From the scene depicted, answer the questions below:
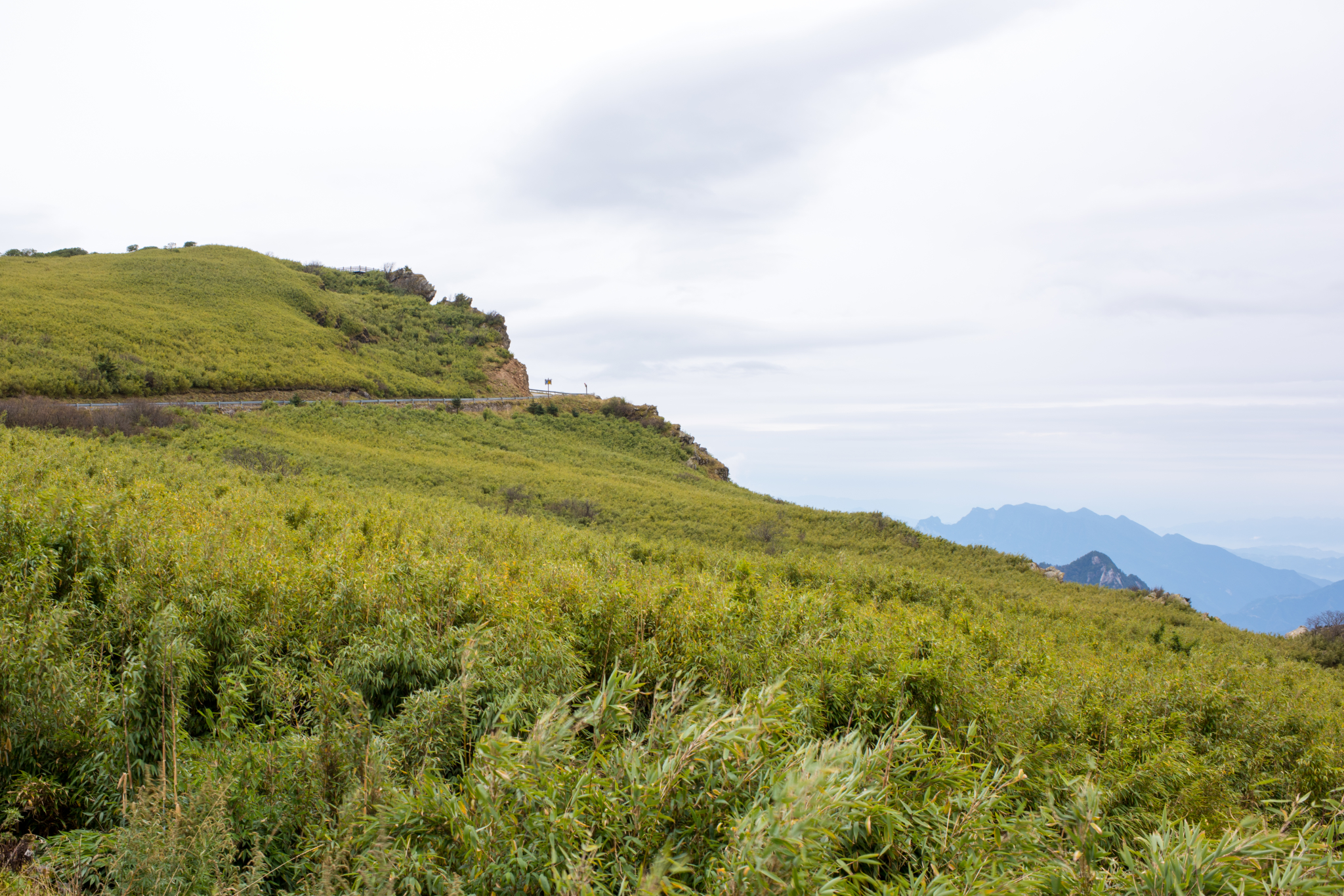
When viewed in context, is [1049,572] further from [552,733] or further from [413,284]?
[413,284]

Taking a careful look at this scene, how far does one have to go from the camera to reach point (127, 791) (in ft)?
13.2

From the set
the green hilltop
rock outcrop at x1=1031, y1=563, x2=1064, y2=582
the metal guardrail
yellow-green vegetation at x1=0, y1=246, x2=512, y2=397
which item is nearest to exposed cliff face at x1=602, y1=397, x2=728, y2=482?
the metal guardrail

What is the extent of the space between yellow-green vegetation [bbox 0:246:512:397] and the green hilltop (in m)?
29.7

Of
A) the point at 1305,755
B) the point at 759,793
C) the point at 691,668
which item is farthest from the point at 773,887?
the point at 1305,755

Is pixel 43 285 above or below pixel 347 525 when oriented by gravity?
above

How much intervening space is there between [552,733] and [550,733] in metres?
0.02

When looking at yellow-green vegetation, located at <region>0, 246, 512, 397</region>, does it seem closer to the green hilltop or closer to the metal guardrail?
the metal guardrail

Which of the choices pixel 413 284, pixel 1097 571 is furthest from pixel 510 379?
pixel 1097 571

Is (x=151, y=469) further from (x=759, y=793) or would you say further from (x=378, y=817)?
(x=759, y=793)

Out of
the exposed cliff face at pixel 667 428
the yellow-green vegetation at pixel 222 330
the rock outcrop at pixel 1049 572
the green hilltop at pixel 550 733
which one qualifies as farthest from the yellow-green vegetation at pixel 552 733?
the exposed cliff face at pixel 667 428

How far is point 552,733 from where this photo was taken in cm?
339

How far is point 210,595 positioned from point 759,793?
5480 mm

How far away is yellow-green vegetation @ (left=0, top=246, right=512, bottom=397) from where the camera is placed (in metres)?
33.5

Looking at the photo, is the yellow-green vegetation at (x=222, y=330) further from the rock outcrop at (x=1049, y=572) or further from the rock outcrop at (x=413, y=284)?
the rock outcrop at (x=1049, y=572)
